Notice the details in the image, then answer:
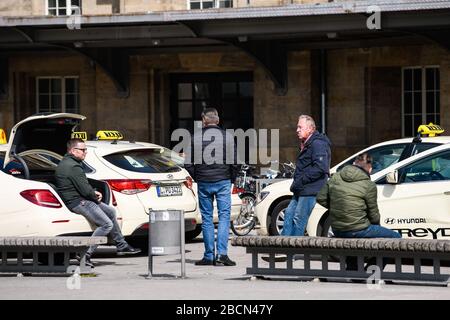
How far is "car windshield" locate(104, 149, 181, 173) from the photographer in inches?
703

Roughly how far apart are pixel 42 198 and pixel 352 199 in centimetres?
388

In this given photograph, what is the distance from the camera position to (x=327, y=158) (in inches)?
612

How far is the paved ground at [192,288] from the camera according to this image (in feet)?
42.1

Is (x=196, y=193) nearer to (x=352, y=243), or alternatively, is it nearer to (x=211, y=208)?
(x=211, y=208)

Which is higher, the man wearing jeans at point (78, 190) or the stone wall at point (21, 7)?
the stone wall at point (21, 7)

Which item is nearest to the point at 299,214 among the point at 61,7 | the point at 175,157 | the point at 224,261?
the point at 224,261

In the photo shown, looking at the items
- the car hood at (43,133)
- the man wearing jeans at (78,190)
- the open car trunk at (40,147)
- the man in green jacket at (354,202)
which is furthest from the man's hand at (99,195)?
the man in green jacket at (354,202)

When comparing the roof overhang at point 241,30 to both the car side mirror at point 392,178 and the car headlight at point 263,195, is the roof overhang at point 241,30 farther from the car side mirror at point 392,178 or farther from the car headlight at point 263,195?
the car side mirror at point 392,178

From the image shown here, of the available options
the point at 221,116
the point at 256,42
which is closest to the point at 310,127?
the point at 256,42

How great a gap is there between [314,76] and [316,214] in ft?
38.3

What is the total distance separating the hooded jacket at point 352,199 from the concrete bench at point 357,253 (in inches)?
9.6

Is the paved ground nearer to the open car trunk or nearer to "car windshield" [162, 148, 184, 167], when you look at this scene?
the open car trunk

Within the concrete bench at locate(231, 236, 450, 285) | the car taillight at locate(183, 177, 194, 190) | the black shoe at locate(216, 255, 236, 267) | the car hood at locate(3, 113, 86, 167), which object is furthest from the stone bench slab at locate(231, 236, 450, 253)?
the car taillight at locate(183, 177, 194, 190)
